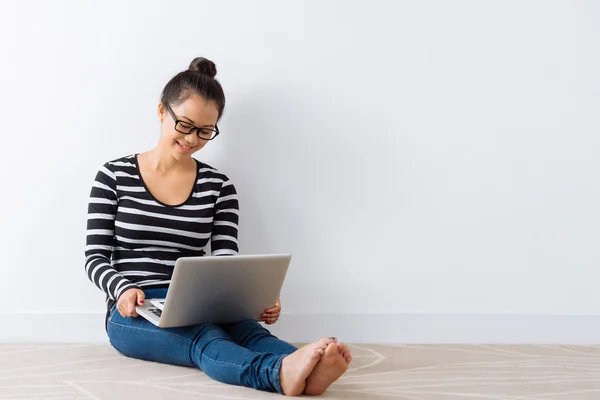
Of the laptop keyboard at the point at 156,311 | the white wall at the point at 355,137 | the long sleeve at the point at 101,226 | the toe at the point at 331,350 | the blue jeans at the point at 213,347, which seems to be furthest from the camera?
the white wall at the point at 355,137

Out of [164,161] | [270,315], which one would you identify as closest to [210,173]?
[164,161]

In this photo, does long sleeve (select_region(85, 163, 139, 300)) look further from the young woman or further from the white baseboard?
the white baseboard

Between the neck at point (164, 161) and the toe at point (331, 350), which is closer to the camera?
the toe at point (331, 350)

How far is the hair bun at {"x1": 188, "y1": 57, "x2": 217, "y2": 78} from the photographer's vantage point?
1.89 metres

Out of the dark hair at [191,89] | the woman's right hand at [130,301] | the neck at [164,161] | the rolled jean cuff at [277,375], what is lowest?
the rolled jean cuff at [277,375]

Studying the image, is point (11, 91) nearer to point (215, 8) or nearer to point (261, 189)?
point (215, 8)

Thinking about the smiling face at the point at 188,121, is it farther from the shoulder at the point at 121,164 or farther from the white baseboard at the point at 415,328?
the white baseboard at the point at 415,328

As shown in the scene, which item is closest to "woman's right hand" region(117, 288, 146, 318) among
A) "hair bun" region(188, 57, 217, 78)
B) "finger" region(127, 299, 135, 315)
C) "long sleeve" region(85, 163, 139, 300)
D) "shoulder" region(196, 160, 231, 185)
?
"finger" region(127, 299, 135, 315)

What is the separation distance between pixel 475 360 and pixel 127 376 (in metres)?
0.90

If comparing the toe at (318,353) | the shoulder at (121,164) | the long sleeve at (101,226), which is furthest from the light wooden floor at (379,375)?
the shoulder at (121,164)

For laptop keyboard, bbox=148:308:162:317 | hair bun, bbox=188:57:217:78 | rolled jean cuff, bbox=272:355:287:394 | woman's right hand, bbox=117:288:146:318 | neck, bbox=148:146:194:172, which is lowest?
rolled jean cuff, bbox=272:355:287:394

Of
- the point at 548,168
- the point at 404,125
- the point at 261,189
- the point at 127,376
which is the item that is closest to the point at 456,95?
the point at 404,125

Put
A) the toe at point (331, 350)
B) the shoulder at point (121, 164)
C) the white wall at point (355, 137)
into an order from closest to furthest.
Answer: the toe at point (331, 350) → the shoulder at point (121, 164) → the white wall at point (355, 137)

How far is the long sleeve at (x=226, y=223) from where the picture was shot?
6.24ft
